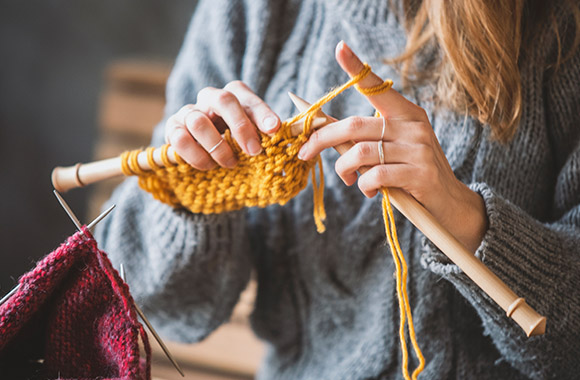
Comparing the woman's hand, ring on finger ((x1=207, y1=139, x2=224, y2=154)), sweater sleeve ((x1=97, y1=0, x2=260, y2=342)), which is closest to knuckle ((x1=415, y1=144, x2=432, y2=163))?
the woman's hand

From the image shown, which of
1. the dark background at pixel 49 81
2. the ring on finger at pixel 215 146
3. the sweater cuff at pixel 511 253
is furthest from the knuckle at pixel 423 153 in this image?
the dark background at pixel 49 81

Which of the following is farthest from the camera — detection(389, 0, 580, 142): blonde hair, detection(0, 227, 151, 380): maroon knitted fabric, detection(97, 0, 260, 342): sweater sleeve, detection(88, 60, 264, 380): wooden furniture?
detection(88, 60, 264, 380): wooden furniture

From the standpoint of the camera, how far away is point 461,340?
2.45 ft

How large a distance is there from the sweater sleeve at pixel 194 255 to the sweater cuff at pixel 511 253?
313 millimetres

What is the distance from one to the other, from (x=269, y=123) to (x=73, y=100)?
1.25 metres

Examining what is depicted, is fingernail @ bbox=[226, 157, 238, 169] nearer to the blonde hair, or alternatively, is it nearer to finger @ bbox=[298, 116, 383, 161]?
finger @ bbox=[298, 116, 383, 161]

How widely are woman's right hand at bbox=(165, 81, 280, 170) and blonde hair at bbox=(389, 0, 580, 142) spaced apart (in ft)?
0.78

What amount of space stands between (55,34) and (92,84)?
17 centimetres

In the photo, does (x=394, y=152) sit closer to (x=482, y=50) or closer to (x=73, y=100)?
(x=482, y=50)

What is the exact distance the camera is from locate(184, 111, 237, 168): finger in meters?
0.56

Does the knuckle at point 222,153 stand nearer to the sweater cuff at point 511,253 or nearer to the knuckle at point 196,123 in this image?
the knuckle at point 196,123

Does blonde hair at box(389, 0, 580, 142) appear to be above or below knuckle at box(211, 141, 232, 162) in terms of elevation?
below

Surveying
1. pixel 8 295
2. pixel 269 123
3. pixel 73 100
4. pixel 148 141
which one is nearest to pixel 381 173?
pixel 269 123

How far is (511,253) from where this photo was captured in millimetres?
583
